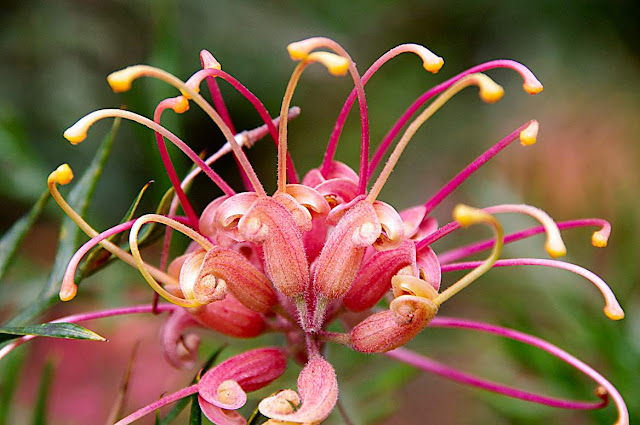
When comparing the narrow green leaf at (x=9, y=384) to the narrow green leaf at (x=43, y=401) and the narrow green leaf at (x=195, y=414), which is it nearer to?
the narrow green leaf at (x=43, y=401)

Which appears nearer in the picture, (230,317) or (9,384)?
(230,317)

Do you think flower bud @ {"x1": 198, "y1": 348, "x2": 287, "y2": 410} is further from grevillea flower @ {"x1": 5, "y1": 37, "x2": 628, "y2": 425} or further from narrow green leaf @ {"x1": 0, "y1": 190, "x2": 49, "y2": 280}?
narrow green leaf @ {"x1": 0, "y1": 190, "x2": 49, "y2": 280}

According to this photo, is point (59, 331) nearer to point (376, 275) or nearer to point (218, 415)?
point (218, 415)

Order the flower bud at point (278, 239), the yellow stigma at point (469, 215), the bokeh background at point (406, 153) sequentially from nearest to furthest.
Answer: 1. the yellow stigma at point (469, 215)
2. the flower bud at point (278, 239)
3. the bokeh background at point (406, 153)

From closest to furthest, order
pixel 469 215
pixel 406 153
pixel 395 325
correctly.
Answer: pixel 469 215
pixel 395 325
pixel 406 153

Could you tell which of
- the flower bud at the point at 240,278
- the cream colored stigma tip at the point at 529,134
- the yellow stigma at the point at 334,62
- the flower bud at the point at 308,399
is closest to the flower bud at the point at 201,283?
the flower bud at the point at 240,278

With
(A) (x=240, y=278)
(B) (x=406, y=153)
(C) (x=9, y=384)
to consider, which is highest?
(A) (x=240, y=278)

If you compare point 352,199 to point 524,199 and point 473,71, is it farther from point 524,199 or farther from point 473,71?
point 524,199

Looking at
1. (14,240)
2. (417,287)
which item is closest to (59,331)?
(14,240)
